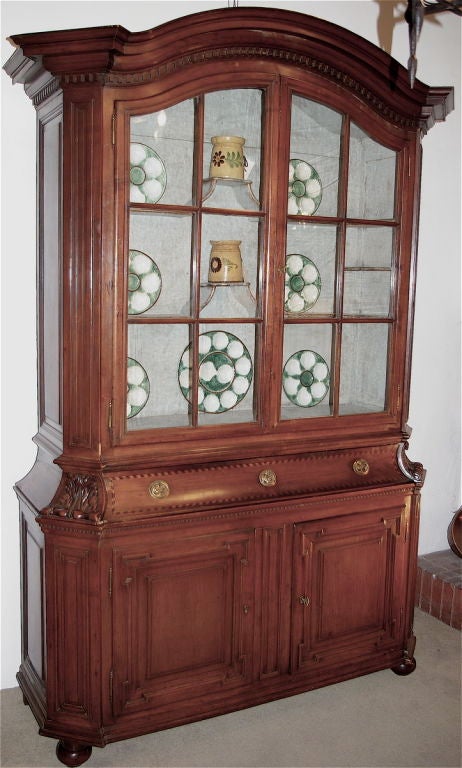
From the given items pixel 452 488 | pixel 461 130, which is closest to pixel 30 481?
pixel 452 488

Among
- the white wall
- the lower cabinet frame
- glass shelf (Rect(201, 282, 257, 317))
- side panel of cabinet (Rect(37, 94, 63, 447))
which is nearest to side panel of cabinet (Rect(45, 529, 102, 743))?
the lower cabinet frame

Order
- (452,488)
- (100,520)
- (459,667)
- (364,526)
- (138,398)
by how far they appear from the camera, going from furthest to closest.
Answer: (452,488)
(459,667)
(364,526)
(138,398)
(100,520)

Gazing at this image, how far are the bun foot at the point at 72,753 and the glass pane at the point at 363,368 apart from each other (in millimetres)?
1319

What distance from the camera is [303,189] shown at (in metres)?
2.43

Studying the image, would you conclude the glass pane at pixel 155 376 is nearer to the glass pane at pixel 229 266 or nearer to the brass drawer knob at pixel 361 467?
the glass pane at pixel 229 266

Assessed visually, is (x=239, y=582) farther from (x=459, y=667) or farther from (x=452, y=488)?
(x=452, y=488)

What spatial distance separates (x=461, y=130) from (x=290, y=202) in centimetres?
132

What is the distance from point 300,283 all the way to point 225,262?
0.29 m

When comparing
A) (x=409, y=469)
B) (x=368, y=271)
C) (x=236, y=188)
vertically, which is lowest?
(x=409, y=469)

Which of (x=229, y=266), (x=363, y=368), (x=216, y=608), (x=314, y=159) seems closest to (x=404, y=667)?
(x=216, y=608)

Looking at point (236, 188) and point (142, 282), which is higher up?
point (236, 188)

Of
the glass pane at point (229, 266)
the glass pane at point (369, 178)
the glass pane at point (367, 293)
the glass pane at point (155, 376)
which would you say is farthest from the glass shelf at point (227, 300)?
the glass pane at point (369, 178)

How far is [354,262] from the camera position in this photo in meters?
2.53

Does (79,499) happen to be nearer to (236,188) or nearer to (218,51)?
(236,188)
